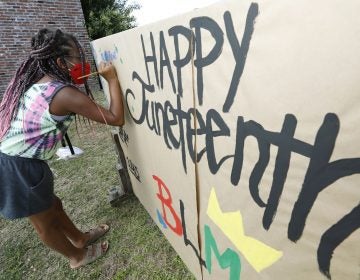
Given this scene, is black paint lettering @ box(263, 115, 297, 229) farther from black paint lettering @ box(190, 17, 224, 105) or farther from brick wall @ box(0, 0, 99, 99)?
brick wall @ box(0, 0, 99, 99)

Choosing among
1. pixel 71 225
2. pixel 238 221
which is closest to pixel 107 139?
pixel 71 225

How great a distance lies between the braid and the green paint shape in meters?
1.14

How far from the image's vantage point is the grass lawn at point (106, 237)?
2008 mm

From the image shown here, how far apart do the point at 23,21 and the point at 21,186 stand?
5.76 metres

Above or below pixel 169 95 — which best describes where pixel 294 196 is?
below

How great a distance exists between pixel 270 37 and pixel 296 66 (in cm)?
11

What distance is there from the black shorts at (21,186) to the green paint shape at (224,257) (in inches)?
39.8

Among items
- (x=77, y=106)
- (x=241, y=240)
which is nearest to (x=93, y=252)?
(x=77, y=106)

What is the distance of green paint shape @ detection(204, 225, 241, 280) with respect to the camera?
3.96 feet

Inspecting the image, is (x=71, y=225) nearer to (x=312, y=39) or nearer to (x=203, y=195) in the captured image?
(x=203, y=195)

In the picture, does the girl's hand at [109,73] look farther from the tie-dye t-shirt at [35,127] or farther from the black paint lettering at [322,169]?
the black paint lettering at [322,169]

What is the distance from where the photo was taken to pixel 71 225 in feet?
7.19

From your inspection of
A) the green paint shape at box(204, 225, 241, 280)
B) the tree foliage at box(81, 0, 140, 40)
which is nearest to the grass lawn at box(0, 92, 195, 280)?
the green paint shape at box(204, 225, 241, 280)

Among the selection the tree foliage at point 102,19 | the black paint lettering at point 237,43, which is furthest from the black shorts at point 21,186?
the tree foliage at point 102,19
